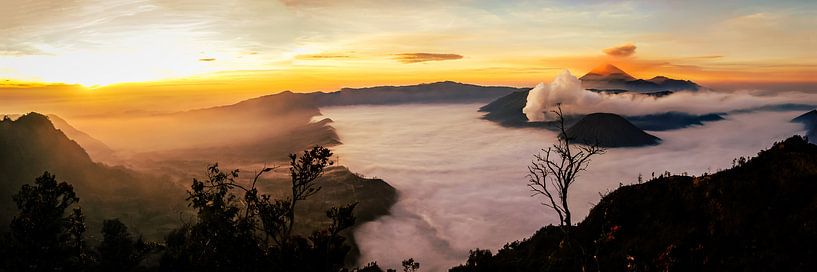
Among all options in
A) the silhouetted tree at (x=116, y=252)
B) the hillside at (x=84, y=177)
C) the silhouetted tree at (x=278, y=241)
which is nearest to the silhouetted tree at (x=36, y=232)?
the silhouetted tree at (x=116, y=252)

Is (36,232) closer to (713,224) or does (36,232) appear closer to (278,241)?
(278,241)

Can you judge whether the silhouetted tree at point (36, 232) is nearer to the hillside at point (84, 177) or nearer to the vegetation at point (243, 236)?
the vegetation at point (243, 236)

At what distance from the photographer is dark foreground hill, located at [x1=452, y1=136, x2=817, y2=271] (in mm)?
26969

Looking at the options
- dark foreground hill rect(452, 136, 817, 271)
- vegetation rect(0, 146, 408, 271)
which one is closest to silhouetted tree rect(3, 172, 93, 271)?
vegetation rect(0, 146, 408, 271)

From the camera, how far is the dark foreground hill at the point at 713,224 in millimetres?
26969

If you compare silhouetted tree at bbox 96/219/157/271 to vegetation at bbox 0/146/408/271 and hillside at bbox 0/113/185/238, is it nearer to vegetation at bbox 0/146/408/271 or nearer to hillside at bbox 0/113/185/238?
vegetation at bbox 0/146/408/271

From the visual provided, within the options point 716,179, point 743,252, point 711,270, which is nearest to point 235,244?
point 711,270

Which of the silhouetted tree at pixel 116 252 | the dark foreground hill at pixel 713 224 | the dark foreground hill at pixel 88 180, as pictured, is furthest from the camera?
the dark foreground hill at pixel 88 180

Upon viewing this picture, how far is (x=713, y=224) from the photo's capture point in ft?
112

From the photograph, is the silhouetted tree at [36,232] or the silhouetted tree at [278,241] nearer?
the silhouetted tree at [278,241]

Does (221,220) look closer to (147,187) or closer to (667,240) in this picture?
(667,240)

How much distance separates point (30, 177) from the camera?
147m

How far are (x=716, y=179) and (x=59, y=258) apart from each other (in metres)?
57.9

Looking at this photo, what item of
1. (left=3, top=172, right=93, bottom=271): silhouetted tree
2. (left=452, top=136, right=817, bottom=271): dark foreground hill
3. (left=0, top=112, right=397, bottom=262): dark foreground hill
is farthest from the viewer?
(left=0, top=112, right=397, bottom=262): dark foreground hill
